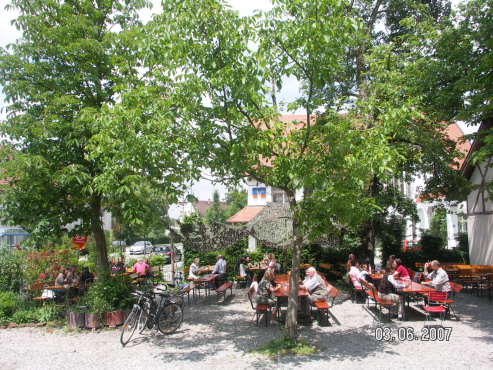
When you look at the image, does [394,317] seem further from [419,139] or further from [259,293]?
[419,139]

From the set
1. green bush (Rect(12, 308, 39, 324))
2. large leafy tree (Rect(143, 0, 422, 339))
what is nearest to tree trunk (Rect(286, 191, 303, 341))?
large leafy tree (Rect(143, 0, 422, 339))

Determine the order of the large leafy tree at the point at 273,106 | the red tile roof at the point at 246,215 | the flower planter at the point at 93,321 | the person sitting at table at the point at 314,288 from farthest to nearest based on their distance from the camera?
the red tile roof at the point at 246,215 → the person sitting at table at the point at 314,288 → the flower planter at the point at 93,321 → the large leafy tree at the point at 273,106

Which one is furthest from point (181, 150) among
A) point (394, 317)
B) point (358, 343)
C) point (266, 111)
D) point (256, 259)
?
point (256, 259)

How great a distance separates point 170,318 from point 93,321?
1.85 metres

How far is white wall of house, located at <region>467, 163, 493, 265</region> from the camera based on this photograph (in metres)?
16.2

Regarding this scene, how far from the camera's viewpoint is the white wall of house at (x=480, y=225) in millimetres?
16234

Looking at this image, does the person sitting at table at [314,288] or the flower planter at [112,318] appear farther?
the person sitting at table at [314,288]

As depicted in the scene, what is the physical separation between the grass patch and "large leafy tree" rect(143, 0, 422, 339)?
261 mm

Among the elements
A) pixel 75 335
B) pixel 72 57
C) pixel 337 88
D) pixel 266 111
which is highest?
pixel 337 88

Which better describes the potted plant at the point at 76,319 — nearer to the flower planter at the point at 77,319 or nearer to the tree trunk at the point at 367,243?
the flower planter at the point at 77,319

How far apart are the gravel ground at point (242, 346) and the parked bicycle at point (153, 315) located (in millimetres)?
226

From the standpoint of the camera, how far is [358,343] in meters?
7.36

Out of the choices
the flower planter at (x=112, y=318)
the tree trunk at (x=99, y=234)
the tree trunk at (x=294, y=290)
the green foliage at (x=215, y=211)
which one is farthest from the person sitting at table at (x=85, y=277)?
the green foliage at (x=215, y=211)

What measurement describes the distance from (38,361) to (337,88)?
531 inches
